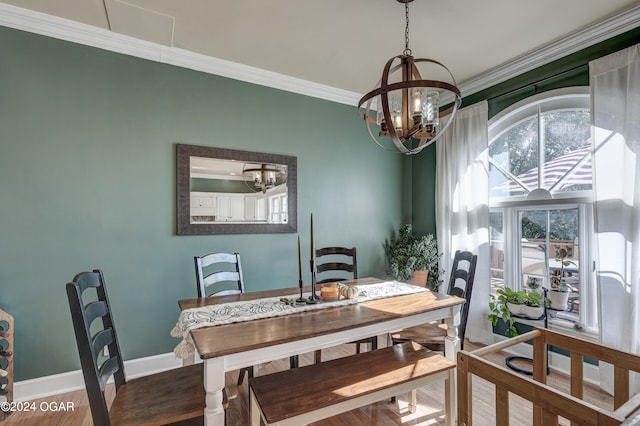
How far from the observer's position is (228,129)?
3.04 m

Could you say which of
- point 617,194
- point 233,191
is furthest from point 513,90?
point 233,191

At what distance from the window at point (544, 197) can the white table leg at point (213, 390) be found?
2.86 m

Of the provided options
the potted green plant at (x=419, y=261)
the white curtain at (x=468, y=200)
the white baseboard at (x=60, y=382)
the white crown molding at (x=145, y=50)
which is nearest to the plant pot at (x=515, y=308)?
the white curtain at (x=468, y=200)

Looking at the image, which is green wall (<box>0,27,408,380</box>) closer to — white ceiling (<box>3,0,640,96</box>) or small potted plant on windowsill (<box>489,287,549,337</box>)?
white ceiling (<box>3,0,640,96</box>)

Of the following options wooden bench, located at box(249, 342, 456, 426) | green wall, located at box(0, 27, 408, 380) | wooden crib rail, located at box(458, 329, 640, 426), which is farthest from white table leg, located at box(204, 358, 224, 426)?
green wall, located at box(0, 27, 408, 380)

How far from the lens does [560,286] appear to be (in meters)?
2.74

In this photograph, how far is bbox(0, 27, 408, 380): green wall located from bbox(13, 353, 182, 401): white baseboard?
0.18ft

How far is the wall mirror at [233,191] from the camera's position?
2836 millimetres

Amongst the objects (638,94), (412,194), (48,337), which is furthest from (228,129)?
(638,94)

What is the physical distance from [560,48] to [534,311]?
2249mm

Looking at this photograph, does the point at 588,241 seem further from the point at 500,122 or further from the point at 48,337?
the point at 48,337

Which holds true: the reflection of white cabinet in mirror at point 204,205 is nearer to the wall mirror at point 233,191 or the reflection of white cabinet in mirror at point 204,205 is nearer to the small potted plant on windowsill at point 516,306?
the wall mirror at point 233,191

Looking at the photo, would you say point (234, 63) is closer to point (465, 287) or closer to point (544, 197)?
point (465, 287)

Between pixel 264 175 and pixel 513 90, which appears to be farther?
pixel 264 175
